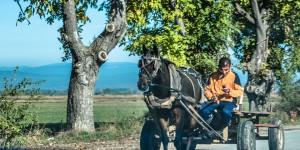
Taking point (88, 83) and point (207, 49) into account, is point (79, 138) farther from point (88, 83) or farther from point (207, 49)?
point (207, 49)

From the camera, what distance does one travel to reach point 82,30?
1074 inches

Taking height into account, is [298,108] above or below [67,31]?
below

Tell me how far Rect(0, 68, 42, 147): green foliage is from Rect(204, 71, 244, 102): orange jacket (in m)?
4.43

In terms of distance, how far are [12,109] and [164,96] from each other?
15.7ft

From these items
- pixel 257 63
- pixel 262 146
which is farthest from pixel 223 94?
pixel 257 63

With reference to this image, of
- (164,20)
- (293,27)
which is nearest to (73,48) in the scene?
(164,20)

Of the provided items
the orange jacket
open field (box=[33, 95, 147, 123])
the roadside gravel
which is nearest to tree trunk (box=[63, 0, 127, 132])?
open field (box=[33, 95, 147, 123])

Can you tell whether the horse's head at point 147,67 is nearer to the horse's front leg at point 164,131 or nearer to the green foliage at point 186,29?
the horse's front leg at point 164,131

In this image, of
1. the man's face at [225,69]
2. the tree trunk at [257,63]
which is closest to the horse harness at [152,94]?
the man's face at [225,69]

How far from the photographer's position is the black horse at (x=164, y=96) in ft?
42.2

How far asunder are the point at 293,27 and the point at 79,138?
18.0 metres

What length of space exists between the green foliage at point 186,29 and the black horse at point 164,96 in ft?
32.7

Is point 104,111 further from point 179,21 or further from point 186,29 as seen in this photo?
point 179,21

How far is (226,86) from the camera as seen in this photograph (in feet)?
46.4
